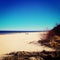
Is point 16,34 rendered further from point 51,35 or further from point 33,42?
point 51,35

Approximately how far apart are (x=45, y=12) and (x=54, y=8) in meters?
0.13

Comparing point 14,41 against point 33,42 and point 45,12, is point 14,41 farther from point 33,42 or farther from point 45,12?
point 45,12

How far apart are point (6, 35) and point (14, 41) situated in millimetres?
122

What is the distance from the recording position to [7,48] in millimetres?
1927

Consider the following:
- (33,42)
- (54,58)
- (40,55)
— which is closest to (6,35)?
(33,42)

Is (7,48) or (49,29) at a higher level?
(49,29)

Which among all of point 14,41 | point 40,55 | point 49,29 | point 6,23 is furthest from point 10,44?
point 49,29

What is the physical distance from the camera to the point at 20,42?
1960 millimetres

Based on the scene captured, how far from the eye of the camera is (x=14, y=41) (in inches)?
77.0

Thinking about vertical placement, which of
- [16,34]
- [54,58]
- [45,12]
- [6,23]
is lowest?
[54,58]

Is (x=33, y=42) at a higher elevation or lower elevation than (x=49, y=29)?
lower

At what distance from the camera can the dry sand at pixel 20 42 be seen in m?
1.93

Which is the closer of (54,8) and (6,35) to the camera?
(6,35)

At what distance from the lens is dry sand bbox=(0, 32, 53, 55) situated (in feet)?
6.33
